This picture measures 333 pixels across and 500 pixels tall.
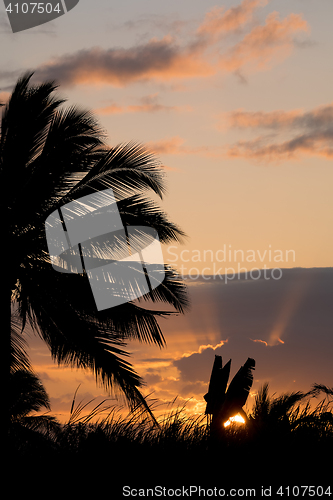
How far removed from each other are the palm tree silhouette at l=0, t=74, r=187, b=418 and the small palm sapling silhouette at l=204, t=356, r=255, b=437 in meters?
1.24

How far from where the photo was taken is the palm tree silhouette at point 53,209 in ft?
28.3

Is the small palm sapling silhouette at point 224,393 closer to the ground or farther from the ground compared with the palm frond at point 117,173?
closer to the ground

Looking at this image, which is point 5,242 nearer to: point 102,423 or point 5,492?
point 102,423

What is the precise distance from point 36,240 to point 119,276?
68.5 inches

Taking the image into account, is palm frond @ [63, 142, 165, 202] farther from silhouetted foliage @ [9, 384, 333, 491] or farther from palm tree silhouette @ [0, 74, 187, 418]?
silhouetted foliage @ [9, 384, 333, 491]

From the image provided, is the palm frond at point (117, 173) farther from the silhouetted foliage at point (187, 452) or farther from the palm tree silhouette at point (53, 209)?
the silhouetted foliage at point (187, 452)

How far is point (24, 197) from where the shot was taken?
→ 8.97 m

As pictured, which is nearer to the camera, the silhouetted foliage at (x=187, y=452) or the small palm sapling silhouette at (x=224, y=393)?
the silhouetted foliage at (x=187, y=452)

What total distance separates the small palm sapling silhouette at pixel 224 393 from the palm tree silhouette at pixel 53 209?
124cm

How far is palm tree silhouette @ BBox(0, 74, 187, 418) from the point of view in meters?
8.62

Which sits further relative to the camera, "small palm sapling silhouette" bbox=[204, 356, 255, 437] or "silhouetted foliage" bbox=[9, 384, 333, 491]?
"small palm sapling silhouette" bbox=[204, 356, 255, 437]

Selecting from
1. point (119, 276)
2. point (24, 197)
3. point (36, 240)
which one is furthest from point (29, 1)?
point (119, 276)

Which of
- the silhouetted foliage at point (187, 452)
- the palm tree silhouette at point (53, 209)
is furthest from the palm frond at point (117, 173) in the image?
the silhouetted foliage at point (187, 452)

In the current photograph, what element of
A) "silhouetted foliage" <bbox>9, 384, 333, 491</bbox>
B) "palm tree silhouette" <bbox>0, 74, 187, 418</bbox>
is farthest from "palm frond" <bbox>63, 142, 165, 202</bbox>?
"silhouetted foliage" <bbox>9, 384, 333, 491</bbox>
